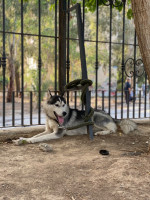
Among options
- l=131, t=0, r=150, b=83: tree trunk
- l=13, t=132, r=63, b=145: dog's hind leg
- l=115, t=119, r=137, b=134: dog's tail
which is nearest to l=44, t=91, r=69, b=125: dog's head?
l=13, t=132, r=63, b=145: dog's hind leg

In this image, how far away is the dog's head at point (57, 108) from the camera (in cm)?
500

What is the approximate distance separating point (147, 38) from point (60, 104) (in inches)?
92.5

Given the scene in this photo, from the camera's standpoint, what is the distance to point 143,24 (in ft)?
10.6

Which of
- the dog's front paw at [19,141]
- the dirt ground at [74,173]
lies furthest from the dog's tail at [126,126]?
the dog's front paw at [19,141]

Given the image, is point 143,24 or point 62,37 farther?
point 62,37

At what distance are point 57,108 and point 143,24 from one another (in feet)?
7.99

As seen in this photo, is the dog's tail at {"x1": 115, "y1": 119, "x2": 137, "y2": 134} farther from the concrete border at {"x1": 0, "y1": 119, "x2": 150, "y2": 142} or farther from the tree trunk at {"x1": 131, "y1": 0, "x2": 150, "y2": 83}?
the tree trunk at {"x1": 131, "y1": 0, "x2": 150, "y2": 83}

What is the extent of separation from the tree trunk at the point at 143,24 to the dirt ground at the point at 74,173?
1.35 metres

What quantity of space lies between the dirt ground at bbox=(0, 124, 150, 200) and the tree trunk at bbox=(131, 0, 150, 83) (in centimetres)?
135

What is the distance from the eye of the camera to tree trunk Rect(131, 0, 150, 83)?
3.18 meters

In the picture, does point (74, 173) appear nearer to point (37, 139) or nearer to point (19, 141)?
point (19, 141)

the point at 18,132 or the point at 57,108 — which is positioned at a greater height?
the point at 57,108

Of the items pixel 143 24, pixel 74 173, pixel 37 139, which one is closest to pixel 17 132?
pixel 37 139

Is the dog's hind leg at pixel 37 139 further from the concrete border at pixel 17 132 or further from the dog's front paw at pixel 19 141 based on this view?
the concrete border at pixel 17 132
